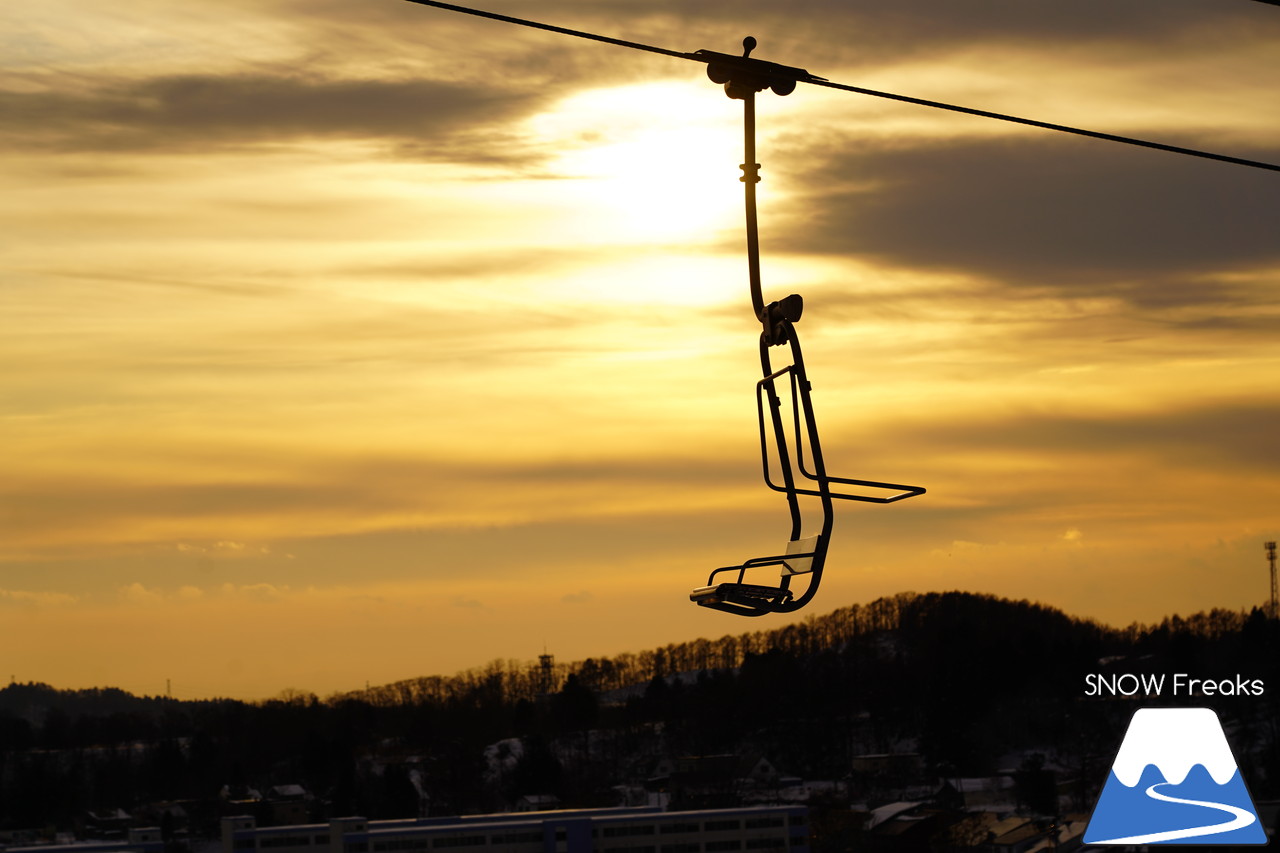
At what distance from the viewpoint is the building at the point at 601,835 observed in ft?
274

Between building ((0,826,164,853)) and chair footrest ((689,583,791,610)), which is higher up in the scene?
chair footrest ((689,583,791,610))

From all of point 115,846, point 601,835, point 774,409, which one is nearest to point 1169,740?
point 774,409

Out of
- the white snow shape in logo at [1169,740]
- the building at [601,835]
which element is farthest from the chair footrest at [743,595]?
the building at [601,835]

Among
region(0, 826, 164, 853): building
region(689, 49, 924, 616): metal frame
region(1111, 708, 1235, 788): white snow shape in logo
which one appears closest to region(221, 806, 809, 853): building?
→ region(0, 826, 164, 853): building

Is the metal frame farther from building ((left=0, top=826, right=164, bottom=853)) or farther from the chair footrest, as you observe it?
building ((left=0, top=826, right=164, bottom=853))

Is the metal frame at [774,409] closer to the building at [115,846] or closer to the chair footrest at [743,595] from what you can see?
the chair footrest at [743,595]

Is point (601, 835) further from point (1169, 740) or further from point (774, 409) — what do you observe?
point (774, 409)

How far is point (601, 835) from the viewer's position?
283 feet

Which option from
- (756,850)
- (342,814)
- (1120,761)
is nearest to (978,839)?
(756,850)

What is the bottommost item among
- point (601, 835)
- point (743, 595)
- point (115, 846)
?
point (601, 835)

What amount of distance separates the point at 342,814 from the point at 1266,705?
83434 mm

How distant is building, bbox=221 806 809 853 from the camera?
83.6m

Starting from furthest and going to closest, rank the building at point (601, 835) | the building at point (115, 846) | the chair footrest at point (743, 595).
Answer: the building at point (115, 846)
the building at point (601, 835)
the chair footrest at point (743, 595)

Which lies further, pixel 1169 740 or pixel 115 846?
pixel 115 846
